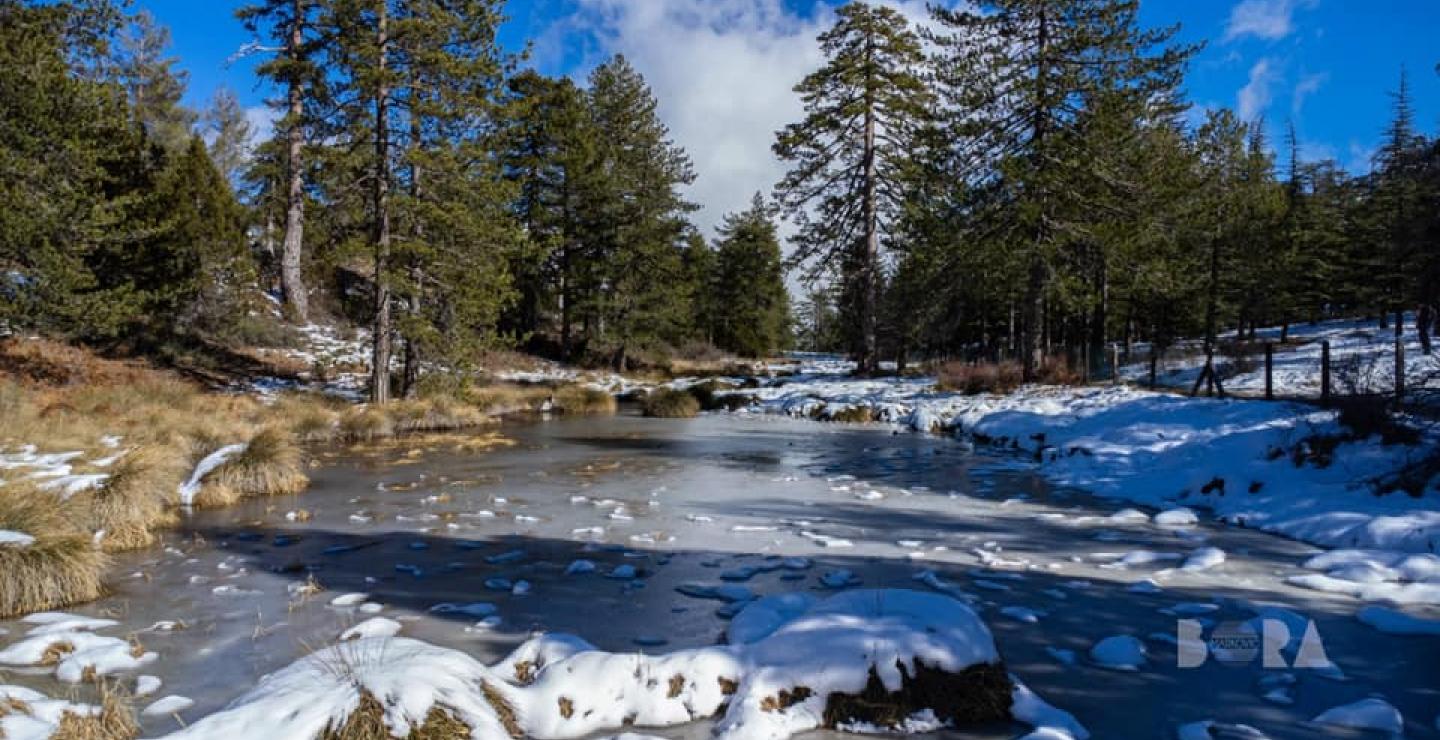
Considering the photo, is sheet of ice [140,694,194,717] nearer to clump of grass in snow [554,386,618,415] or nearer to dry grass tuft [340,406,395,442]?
dry grass tuft [340,406,395,442]

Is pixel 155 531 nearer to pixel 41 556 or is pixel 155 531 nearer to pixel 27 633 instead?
pixel 41 556

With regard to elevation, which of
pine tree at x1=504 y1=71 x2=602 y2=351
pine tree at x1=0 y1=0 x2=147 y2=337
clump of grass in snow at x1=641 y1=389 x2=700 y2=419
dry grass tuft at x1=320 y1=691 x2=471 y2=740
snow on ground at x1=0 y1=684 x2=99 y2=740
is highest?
pine tree at x1=504 y1=71 x2=602 y2=351

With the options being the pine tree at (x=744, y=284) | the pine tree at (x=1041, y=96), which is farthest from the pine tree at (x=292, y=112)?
the pine tree at (x=744, y=284)

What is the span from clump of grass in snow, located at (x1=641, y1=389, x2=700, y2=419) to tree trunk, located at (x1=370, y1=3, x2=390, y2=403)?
6.87 meters

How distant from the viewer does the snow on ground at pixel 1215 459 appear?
23.9 ft

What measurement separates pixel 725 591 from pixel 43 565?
4810mm

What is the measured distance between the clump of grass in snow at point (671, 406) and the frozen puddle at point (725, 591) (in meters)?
10.4

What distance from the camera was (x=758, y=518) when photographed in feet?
27.5

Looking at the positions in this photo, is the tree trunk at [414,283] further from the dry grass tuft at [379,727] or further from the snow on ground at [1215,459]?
the dry grass tuft at [379,727]

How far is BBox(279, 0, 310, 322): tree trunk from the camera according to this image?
78.2ft

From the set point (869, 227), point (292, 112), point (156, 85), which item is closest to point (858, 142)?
point (869, 227)

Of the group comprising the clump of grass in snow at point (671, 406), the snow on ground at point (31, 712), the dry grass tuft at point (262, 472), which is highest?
the clump of grass in snow at point (671, 406)

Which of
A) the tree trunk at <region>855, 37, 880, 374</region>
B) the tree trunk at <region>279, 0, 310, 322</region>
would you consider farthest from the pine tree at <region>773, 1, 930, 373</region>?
the tree trunk at <region>279, 0, 310, 322</region>

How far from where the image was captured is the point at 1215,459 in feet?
32.2
